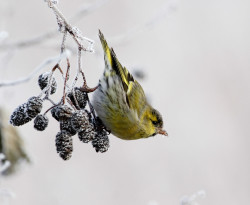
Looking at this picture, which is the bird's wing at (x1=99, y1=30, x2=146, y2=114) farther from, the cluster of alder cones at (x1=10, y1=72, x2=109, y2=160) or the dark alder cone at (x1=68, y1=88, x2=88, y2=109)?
the cluster of alder cones at (x1=10, y1=72, x2=109, y2=160)

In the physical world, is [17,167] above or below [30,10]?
below

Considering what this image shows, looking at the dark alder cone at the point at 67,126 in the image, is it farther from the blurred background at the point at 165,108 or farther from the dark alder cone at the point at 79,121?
the blurred background at the point at 165,108

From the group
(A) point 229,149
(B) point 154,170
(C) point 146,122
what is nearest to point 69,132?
(C) point 146,122

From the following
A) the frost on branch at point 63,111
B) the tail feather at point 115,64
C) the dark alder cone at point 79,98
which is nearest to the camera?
the frost on branch at point 63,111

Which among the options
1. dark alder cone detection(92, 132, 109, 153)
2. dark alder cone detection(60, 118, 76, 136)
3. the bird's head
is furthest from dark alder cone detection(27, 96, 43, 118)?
the bird's head

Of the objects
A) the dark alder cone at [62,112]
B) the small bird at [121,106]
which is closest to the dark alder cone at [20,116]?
the dark alder cone at [62,112]

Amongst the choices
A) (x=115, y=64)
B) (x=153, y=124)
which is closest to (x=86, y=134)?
(x=115, y=64)

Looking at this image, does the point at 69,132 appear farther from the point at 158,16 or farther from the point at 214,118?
the point at 214,118
